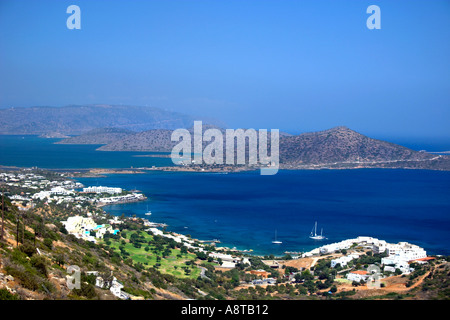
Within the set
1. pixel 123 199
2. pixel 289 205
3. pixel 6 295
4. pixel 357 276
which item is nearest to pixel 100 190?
pixel 123 199

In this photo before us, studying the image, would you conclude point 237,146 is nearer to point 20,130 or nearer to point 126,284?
point 126,284

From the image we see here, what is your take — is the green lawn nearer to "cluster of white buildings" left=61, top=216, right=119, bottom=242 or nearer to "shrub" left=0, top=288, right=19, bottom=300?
"cluster of white buildings" left=61, top=216, right=119, bottom=242

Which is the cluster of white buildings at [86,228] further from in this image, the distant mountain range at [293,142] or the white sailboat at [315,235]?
the distant mountain range at [293,142]

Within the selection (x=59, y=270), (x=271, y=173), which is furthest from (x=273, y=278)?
(x=271, y=173)

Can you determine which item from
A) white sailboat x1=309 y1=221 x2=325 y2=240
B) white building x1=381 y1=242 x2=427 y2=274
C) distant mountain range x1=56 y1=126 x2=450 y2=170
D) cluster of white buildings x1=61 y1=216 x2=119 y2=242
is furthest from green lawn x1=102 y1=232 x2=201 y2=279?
distant mountain range x1=56 y1=126 x2=450 y2=170

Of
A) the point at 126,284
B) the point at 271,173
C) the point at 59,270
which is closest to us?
the point at 59,270

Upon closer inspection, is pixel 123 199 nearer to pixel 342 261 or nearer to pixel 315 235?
pixel 315 235

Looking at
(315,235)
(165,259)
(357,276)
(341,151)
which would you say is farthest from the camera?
(341,151)
